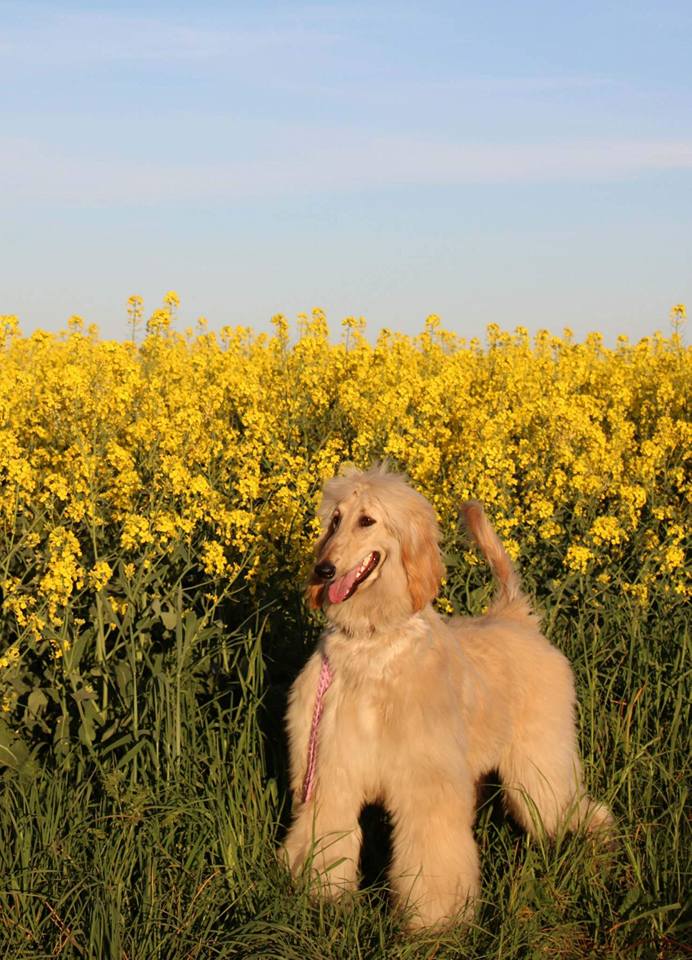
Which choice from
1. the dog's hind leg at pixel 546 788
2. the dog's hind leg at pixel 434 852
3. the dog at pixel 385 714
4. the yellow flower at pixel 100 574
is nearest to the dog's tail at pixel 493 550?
the dog at pixel 385 714

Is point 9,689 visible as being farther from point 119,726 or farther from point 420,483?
point 420,483

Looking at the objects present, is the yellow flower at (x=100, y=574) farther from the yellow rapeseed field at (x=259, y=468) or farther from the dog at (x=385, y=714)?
the dog at (x=385, y=714)

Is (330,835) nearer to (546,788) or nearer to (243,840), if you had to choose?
(243,840)

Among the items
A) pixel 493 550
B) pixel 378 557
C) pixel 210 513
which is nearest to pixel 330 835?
Result: pixel 378 557

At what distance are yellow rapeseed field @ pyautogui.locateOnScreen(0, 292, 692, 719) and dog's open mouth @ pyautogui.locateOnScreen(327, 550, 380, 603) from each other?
1396mm

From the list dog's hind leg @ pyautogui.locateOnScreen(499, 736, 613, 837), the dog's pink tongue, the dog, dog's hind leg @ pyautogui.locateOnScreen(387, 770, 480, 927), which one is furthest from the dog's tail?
dog's hind leg @ pyautogui.locateOnScreen(387, 770, 480, 927)

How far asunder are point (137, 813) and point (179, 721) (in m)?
0.52

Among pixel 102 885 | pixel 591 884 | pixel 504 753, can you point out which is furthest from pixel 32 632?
pixel 591 884

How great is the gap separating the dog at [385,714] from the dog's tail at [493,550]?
53 centimetres

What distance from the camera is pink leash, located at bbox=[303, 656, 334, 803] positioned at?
12.7 ft

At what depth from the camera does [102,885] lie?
367 centimetres

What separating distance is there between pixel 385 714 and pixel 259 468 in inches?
112

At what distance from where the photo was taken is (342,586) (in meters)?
3.75

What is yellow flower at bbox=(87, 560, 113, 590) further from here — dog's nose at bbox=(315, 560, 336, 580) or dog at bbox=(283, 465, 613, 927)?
dog's nose at bbox=(315, 560, 336, 580)
